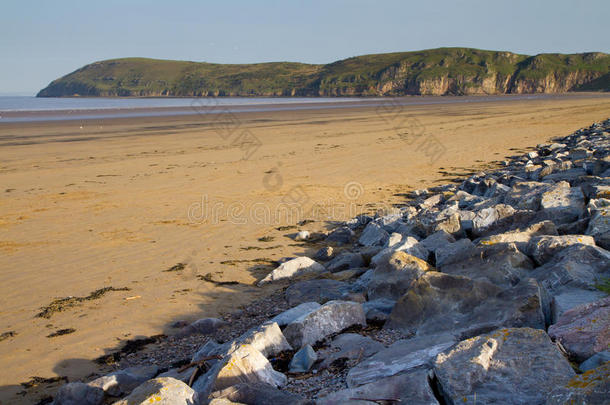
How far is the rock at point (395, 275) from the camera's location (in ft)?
14.9

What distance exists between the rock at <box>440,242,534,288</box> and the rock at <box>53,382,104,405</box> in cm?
299

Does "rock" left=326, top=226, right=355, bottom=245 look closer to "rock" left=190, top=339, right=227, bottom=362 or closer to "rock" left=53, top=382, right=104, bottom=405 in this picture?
"rock" left=190, top=339, right=227, bottom=362

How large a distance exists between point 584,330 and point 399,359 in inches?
40.7

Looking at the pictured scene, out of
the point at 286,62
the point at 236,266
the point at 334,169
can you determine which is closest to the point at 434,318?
the point at 236,266

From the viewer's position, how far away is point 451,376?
249cm

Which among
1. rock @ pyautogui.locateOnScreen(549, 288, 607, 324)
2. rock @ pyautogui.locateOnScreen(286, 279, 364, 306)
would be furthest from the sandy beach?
rock @ pyautogui.locateOnScreen(549, 288, 607, 324)

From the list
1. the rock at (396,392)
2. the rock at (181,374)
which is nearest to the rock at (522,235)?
the rock at (396,392)

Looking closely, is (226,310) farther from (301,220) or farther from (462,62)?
(462,62)

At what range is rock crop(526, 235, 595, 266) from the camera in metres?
4.31

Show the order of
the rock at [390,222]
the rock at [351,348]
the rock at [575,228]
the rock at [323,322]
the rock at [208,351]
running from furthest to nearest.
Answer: the rock at [390,222] < the rock at [575,228] < the rock at [323,322] < the rock at [208,351] < the rock at [351,348]

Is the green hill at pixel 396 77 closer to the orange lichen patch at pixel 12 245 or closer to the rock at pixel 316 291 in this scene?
the orange lichen patch at pixel 12 245

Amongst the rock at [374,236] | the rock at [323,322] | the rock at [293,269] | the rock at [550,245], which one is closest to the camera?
the rock at [323,322]

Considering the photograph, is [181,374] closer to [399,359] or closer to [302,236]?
[399,359]

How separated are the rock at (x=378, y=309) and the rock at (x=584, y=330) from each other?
1.44 meters
